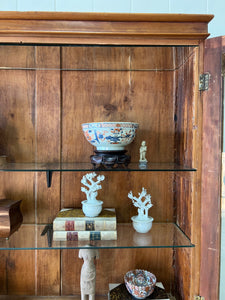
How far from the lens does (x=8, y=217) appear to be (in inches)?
36.3

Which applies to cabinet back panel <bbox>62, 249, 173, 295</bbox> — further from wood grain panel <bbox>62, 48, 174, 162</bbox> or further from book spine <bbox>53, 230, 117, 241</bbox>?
wood grain panel <bbox>62, 48, 174, 162</bbox>

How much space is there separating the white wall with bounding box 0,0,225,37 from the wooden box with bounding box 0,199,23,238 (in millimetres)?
836

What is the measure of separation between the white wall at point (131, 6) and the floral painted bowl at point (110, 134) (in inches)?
22.5

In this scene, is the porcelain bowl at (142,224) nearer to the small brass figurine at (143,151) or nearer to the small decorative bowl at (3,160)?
the small brass figurine at (143,151)

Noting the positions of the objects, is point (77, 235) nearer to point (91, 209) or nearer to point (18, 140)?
point (91, 209)

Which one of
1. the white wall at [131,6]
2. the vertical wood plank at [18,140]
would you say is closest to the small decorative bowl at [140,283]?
the vertical wood plank at [18,140]

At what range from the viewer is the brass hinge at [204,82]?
81 centimetres

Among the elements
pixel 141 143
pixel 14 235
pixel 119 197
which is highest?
pixel 141 143

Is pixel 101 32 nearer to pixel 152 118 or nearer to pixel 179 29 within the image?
pixel 179 29

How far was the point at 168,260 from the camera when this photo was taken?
42.7 inches

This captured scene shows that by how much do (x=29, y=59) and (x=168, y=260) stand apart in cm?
104

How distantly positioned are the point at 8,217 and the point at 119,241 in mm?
418

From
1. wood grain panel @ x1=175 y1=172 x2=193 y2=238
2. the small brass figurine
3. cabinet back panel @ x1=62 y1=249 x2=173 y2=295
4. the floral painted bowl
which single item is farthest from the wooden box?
wood grain panel @ x1=175 y1=172 x2=193 y2=238

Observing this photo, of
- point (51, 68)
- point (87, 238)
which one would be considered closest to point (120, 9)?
point (51, 68)
